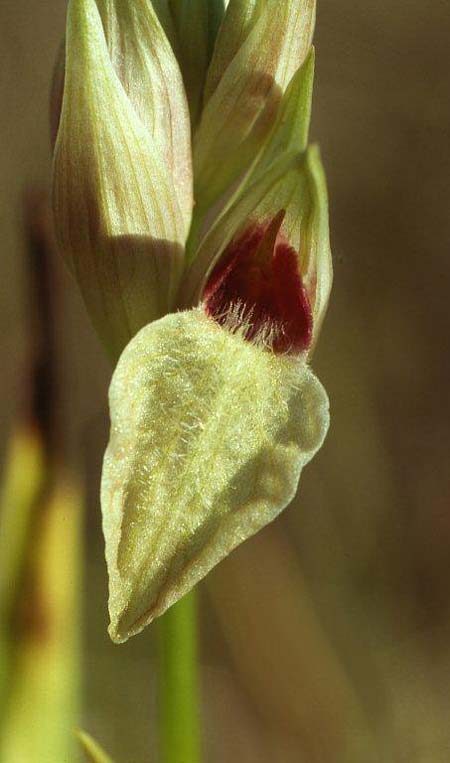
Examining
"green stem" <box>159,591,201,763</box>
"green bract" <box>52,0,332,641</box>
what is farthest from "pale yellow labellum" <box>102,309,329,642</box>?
"green stem" <box>159,591,201,763</box>

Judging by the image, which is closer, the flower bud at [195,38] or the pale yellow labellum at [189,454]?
the pale yellow labellum at [189,454]

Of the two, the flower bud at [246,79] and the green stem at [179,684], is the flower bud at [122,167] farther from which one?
the green stem at [179,684]

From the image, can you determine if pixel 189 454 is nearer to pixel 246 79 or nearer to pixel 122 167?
pixel 122 167

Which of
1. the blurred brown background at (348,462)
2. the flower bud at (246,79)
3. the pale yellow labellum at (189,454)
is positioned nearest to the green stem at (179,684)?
the pale yellow labellum at (189,454)

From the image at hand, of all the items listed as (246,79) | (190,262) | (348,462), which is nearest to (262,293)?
(190,262)

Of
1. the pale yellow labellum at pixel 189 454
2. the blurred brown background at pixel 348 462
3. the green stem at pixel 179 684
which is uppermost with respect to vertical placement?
the pale yellow labellum at pixel 189 454

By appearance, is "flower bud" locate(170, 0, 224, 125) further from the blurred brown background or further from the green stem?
the blurred brown background
